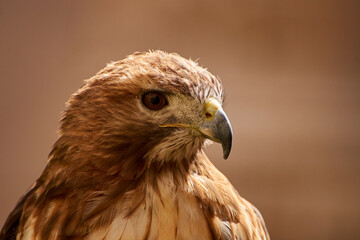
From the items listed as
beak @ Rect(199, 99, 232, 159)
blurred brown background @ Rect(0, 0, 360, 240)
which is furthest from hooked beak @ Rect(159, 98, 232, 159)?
blurred brown background @ Rect(0, 0, 360, 240)

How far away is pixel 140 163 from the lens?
3.54 feet

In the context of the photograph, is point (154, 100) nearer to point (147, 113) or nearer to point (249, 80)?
point (147, 113)

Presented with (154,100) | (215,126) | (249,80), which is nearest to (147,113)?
(154,100)

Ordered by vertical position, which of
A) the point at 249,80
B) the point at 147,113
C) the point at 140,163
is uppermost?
the point at 249,80

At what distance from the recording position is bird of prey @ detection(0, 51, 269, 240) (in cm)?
103

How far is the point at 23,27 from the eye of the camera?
238cm

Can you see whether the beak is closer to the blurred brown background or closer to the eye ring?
the eye ring

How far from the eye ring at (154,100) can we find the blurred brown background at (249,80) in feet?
4.38

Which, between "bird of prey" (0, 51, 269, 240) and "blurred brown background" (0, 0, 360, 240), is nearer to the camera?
"bird of prey" (0, 51, 269, 240)

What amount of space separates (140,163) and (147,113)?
0.35 feet

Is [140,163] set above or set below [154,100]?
below

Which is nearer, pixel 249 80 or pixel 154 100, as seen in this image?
pixel 154 100

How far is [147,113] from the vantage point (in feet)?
3.49

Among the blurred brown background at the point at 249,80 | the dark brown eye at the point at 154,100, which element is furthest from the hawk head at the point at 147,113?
the blurred brown background at the point at 249,80
